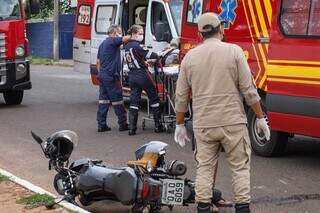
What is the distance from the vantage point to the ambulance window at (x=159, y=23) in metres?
11.8

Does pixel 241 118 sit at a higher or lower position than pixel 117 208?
higher

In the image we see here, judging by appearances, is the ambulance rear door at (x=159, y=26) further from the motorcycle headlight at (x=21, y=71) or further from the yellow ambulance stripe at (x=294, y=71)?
the yellow ambulance stripe at (x=294, y=71)

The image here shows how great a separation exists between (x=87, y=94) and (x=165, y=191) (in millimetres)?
10891

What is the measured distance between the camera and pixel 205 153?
17.9 feet

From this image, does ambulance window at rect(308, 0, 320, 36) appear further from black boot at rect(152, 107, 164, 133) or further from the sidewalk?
the sidewalk

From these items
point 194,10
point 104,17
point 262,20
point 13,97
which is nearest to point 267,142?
point 262,20

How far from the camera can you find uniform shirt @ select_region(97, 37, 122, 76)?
1047 cm

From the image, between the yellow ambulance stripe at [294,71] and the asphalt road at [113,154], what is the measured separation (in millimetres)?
1112

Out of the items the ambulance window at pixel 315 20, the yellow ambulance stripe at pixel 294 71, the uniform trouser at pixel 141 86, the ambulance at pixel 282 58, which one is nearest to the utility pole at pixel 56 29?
the uniform trouser at pixel 141 86

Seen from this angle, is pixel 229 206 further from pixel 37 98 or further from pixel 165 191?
pixel 37 98

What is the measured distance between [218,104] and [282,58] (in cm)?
258

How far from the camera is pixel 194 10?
1039cm

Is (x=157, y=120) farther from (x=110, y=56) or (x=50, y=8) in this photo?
(x=50, y=8)

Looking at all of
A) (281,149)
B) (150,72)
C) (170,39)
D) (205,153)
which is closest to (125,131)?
(150,72)
